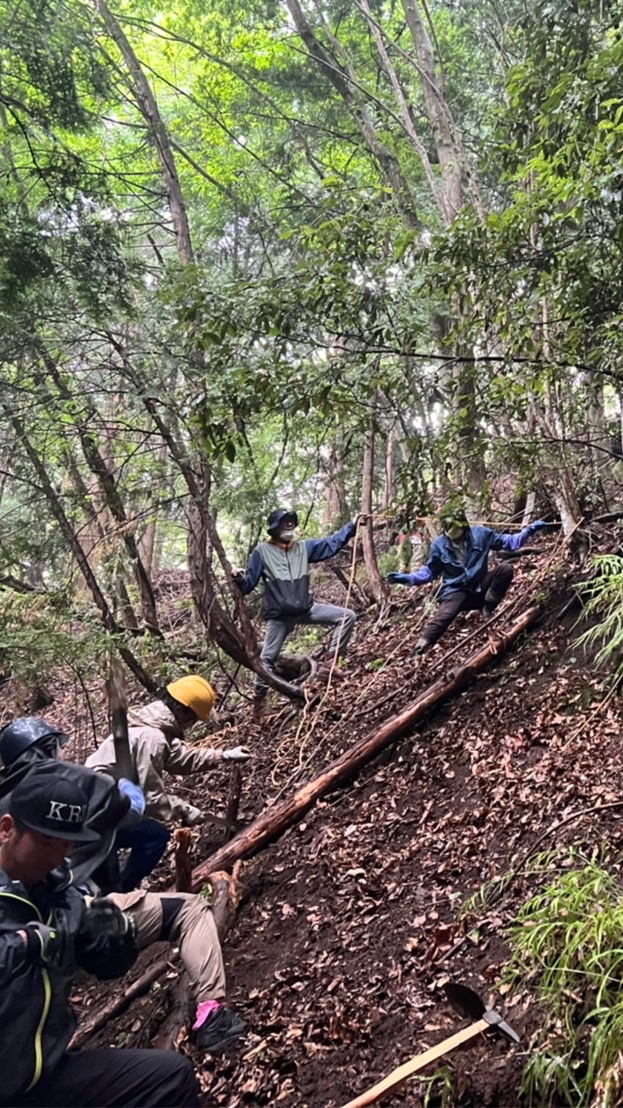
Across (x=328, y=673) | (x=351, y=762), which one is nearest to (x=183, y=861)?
(x=351, y=762)

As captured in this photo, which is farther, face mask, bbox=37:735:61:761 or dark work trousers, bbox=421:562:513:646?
dark work trousers, bbox=421:562:513:646

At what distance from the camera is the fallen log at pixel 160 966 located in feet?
14.4

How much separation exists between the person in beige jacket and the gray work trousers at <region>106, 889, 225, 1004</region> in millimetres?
1084

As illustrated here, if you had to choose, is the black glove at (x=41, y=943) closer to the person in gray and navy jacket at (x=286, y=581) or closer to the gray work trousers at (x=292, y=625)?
the person in gray and navy jacket at (x=286, y=581)

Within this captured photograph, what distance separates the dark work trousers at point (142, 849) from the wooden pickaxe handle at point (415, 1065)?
1977mm

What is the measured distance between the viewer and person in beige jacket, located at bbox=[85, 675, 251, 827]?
518 cm

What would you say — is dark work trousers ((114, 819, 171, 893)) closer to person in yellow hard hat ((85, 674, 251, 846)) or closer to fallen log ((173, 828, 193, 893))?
fallen log ((173, 828, 193, 893))

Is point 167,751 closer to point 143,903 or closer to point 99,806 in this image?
point 143,903

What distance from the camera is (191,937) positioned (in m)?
4.12

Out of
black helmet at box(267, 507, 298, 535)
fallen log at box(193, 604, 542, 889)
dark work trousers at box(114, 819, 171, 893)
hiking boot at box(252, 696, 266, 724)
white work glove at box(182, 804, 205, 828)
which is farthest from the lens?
hiking boot at box(252, 696, 266, 724)

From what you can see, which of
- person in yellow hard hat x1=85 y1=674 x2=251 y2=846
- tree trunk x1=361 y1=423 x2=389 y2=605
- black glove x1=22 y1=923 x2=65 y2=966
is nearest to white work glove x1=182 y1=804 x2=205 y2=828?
person in yellow hard hat x1=85 y1=674 x2=251 y2=846

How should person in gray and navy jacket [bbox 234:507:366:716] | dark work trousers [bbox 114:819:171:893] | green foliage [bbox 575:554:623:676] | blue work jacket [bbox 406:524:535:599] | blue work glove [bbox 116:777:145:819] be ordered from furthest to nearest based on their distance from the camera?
person in gray and navy jacket [bbox 234:507:366:716]
blue work jacket [bbox 406:524:535:599]
green foliage [bbox 575:554:623:676]
blue work glove [bbox 116:777:145:819]
dark work trousers [bbox 114:819:171:893]

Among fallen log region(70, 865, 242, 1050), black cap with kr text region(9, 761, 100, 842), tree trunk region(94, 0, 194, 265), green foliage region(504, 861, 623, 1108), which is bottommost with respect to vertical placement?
fallen log region(70, 865, 242, 1050)

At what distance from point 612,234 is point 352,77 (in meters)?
7.42
